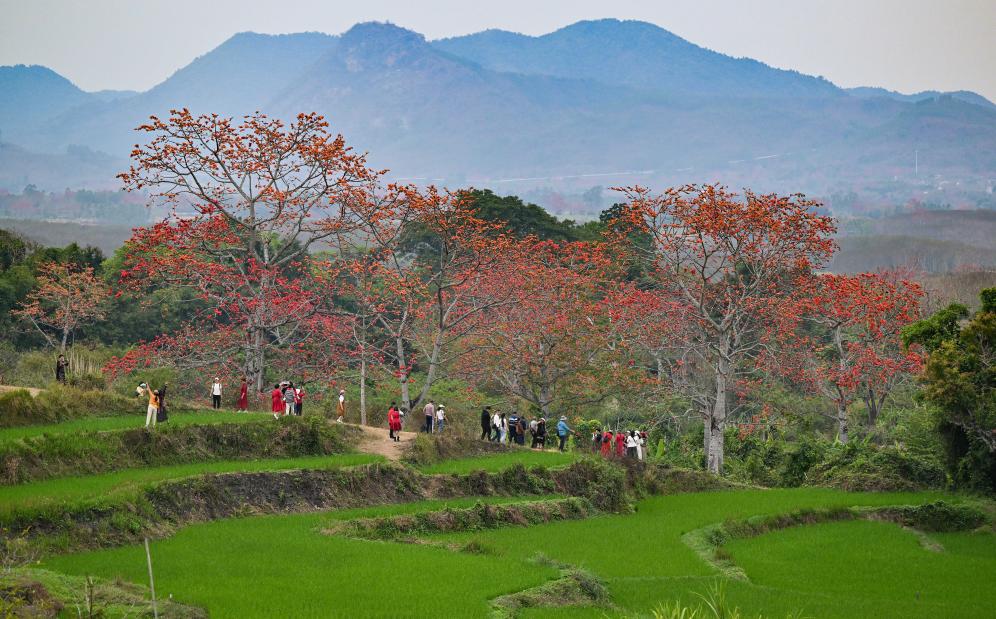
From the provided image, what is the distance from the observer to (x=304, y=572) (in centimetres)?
1811

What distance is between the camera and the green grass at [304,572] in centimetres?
1609

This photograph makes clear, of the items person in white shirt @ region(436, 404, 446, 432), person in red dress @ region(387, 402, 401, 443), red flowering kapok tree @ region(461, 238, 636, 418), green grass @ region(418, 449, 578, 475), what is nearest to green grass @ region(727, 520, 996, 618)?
green grass @ region(418, 449, 578, 475)

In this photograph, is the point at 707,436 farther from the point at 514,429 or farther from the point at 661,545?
the point at 661,545

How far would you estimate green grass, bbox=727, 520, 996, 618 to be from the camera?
→ 20172mm

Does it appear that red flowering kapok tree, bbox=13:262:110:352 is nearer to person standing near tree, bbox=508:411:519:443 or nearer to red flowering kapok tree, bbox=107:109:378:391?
red flowering kapok tree, bbox=107:109:378:391

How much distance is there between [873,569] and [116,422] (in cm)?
1785

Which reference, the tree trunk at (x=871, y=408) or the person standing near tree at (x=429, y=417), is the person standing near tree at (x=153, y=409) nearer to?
the person standing near tree at (x=429, y=417)

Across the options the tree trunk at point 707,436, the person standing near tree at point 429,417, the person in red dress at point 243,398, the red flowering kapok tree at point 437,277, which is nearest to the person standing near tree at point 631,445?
the tree trunk at point 707,436

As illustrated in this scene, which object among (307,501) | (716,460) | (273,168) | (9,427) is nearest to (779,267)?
(716,460)

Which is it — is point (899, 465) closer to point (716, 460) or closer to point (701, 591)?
point (716, 460)

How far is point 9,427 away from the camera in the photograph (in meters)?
25.3

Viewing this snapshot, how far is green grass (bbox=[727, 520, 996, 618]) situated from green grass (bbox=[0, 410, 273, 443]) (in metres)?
12.9

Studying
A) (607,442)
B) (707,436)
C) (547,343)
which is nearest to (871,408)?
(707,436)

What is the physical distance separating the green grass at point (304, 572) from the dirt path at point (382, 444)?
259 inches
